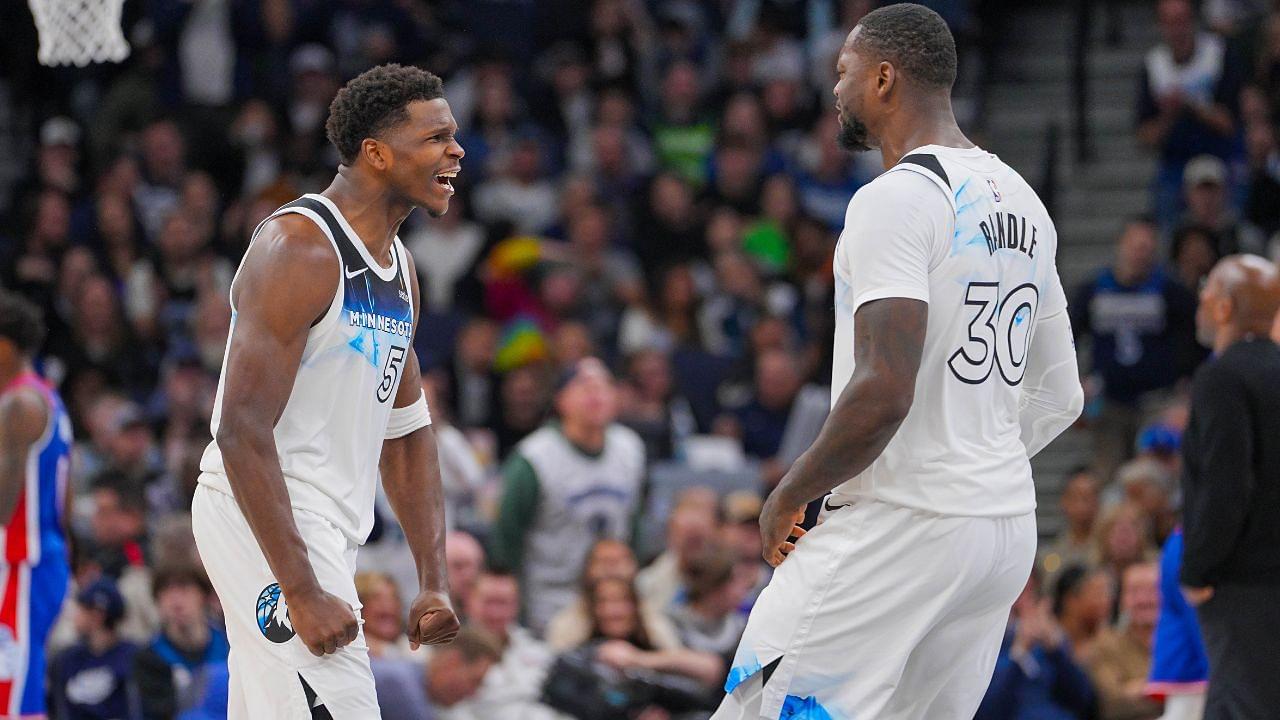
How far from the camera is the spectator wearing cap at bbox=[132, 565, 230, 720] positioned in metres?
8.26

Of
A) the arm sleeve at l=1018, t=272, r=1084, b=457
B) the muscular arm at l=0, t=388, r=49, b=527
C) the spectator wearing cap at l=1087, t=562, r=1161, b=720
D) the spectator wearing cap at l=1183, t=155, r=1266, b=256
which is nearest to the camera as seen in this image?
the arm sleeve at l=1018, t=272, r=1084, b=457

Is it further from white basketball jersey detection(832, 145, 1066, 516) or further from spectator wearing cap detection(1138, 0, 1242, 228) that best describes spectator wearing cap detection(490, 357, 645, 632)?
spectator wearing cap detection(1138, 0, 1242, 228)

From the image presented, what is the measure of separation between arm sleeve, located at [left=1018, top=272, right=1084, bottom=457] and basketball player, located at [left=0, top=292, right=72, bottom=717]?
166 inches

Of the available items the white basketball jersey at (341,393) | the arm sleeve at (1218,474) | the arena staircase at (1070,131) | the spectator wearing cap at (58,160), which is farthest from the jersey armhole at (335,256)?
the spectator wearing cap at (58,160)

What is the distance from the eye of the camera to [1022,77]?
1545 cm

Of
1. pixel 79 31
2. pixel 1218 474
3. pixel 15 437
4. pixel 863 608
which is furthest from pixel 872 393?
pixel 15 437

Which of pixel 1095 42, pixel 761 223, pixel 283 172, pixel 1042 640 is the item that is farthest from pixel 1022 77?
pixel 1042 640

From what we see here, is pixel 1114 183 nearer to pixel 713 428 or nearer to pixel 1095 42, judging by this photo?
pixel 1095 42

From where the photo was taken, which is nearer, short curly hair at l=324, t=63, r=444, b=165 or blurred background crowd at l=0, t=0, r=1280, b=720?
Answer: short curly hair at l=324, t=63, r=444, b=165

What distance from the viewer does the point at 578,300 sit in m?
12.8

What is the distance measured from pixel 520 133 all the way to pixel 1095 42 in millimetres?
5079

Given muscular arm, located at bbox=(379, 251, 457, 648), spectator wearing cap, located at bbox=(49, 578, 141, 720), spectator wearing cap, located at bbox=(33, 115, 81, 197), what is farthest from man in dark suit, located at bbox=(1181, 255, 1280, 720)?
spectator wearing cap, located at bbox=(33, 115, 81, 197)

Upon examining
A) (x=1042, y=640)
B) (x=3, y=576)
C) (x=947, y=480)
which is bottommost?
(x=1042, y=640)

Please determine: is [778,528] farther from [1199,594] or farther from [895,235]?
[1199,594]
